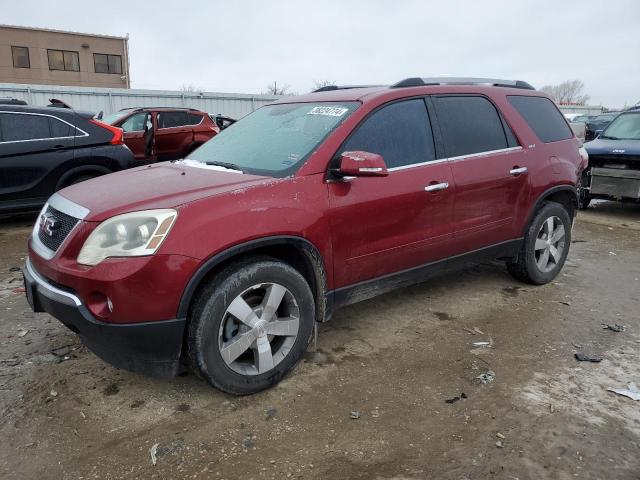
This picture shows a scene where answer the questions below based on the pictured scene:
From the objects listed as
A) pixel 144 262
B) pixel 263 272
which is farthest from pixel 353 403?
pixel 144 262

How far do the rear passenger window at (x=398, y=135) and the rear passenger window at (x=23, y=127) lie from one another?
17.6ft

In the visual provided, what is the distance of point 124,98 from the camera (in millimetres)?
17516

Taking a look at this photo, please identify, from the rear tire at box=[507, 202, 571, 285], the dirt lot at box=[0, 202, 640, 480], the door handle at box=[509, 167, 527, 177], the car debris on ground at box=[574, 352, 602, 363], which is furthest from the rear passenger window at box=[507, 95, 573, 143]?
the car debris on ground at box=[574, 352, 602, 363]

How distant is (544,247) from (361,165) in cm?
256

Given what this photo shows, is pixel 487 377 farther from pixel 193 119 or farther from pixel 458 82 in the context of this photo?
pixel 193 119

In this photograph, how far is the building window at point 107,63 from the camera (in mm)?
36781

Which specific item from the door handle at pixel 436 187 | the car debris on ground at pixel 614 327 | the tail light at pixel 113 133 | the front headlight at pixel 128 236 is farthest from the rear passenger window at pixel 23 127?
the car debris on ground at pixel 614 327

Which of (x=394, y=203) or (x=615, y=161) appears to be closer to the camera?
(x=394, y=203)

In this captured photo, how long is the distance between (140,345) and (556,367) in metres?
2.57

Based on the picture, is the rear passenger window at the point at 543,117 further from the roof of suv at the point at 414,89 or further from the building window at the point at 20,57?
the building window at the point at 20,57

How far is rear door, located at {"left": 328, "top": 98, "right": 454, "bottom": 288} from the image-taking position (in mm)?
3174

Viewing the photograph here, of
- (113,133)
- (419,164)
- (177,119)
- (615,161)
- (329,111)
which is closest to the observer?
(329,111)

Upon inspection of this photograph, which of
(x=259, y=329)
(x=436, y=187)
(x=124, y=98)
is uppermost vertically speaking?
(x=124, y=98)

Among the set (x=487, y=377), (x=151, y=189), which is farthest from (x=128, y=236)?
(x=487, y=377)
